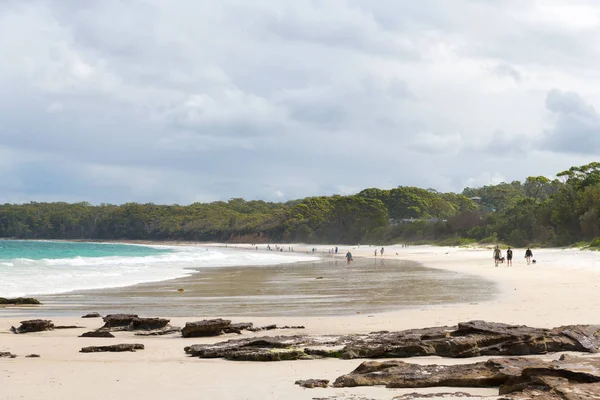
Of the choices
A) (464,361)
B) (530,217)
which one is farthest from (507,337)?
(530,217)

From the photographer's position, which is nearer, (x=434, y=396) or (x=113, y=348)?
(x=434, y=396)

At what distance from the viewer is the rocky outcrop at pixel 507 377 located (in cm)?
618

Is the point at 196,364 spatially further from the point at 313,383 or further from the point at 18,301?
the point at 18,301

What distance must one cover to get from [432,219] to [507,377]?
118m

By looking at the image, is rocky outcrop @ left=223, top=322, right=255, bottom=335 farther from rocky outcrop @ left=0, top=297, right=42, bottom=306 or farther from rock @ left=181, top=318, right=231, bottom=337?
rocky outcrop @ left=0, top=297, right=42, bottom=306

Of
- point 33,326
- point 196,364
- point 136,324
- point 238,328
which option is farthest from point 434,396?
point 33,326

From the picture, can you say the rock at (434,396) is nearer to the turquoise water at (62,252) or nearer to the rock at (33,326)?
the rock at (33,326)

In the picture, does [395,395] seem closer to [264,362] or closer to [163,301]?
[264,362]

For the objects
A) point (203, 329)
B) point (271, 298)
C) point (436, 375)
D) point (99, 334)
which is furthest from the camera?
point (271, 298)

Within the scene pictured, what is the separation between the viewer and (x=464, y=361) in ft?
28.4

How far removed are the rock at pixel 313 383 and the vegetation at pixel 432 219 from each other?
49.1 metres

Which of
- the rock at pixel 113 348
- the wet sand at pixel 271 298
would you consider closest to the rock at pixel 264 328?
the rock at pixel 113 348

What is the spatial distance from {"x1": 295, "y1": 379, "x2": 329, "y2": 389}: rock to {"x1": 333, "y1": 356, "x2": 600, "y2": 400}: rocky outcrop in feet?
0.57

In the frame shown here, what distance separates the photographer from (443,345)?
9039mm
